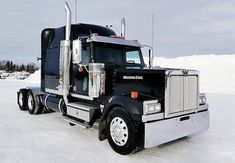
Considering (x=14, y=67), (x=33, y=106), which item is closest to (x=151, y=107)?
(x=33, y=106)

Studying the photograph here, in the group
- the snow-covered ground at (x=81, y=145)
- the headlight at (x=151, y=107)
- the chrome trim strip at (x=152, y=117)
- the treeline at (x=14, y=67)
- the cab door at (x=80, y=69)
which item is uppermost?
the treeline at (x=14, y=67)

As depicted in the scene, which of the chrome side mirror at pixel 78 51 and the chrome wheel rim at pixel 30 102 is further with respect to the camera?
the chrome wheel rim at pixel 30 102

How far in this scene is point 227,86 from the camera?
2102 cm

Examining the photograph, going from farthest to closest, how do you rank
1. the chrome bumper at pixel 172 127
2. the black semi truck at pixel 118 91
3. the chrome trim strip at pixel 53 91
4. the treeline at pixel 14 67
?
1. the treeline at pixel 14 67
2. the chrome trim strip at pixel 53 91
3. the black semi truck at pixel 118 91
4. the chrome bumper at pixel 172 127

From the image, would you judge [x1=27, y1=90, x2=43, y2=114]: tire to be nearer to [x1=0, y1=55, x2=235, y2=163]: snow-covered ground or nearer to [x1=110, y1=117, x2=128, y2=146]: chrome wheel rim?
[x1=0, y1=55, x2=235, y2=163]: snow-covered ground

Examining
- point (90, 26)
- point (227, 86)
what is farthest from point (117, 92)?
point (227, 86)

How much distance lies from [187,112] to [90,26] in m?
3.50

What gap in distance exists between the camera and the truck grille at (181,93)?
428cm

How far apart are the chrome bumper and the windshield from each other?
2.03m

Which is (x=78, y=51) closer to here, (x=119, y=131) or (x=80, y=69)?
(x=80, y=69)

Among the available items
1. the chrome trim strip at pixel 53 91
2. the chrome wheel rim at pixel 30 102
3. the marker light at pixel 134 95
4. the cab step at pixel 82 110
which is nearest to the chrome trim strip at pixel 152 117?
the marker light at pixel 134 95

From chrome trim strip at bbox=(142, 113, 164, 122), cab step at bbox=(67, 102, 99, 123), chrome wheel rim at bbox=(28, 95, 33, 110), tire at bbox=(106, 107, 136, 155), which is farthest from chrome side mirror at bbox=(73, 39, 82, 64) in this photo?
chrome wheel rim at bbox=(28, 95, 33, 110)

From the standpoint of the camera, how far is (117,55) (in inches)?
225

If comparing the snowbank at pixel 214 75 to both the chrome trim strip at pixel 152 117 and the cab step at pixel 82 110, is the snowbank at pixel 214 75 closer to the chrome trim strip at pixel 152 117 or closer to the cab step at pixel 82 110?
the cab step at pixel 82 110
